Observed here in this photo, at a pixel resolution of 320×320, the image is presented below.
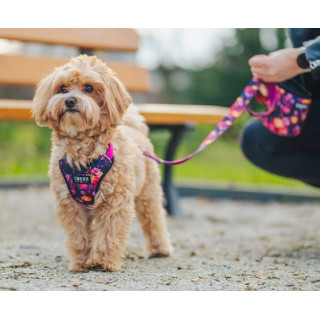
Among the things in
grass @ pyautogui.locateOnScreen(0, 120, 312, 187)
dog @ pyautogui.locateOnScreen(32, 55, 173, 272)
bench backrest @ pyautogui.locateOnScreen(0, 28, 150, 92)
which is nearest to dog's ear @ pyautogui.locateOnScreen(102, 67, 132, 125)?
dog @ pyautogui.locateOnScreen(32, 55, 173, 272)

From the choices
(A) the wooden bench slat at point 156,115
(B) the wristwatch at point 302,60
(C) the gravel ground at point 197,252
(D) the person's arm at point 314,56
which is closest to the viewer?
(C) the gravel ground at point 197,252

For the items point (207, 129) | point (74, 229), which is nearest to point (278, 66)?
point (74, 229)

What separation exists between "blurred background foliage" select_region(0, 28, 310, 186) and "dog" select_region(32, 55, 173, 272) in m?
3.93

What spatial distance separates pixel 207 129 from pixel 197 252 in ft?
23.3

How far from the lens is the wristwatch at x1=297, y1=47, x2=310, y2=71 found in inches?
123

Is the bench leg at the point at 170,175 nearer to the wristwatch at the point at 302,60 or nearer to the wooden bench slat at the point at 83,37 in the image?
the wooden bench slat at the point at 83,37

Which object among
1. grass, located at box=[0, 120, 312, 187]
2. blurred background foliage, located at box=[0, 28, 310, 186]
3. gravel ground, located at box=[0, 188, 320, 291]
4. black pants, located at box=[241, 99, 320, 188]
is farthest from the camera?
Answer: blurred background foliage, located at box=[0, 28, 310, 186]

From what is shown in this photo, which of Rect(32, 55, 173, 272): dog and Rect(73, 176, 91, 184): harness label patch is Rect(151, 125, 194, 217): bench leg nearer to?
Rect(32, 55, 173, 272): dog

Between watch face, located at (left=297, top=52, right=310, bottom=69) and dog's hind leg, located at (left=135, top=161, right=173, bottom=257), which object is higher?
watch face, located at (left=297, top=52, right=310, bottom=69)

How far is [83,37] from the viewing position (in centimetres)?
516

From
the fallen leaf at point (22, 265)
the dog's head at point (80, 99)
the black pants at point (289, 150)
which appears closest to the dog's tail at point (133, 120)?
the dog's head at point (80, 99)

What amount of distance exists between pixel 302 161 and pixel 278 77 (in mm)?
718

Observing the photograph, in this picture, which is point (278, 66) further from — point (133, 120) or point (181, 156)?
point (181, 156)

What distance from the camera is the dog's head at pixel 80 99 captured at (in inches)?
104
